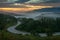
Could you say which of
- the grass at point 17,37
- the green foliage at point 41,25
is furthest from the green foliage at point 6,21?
the grass at point 17,37

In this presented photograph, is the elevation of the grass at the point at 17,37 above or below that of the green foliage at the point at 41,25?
below

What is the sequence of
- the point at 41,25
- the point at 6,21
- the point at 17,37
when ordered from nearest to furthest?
the point at 17,37
the point at 41,25
the point at 6,21

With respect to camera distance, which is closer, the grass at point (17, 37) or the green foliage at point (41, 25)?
the grass at point (17, 37)

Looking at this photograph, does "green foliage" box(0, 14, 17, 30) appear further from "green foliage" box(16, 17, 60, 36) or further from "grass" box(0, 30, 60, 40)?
"grass" box(0, 30, 60, 40)

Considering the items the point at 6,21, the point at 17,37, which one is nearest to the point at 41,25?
the point at 17,37

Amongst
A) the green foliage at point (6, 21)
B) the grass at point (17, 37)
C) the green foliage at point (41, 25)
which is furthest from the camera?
the green foliage at point (6, 21)

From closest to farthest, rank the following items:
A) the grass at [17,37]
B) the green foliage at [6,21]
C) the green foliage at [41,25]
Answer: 1. the grass at [17,37]
2. the green foliage at [41,25]
3. the green foliage at [6,21]

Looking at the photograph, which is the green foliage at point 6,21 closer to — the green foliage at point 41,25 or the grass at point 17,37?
the green foliage at point 41,25

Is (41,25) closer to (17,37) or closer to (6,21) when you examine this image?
(17,37)

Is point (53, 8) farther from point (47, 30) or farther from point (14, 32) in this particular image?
point (14, 32)

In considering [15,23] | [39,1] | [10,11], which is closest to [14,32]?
[15,23]

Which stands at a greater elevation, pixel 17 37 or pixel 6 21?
pixel 6 21
